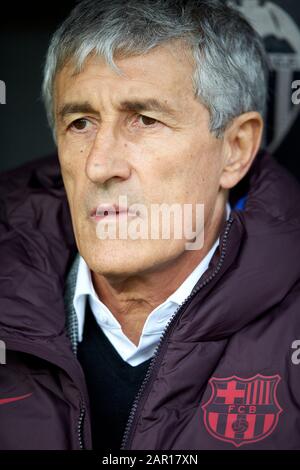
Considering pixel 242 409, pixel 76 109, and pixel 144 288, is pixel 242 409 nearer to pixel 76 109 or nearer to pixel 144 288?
pixel 144 288

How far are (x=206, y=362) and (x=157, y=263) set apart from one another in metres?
0.28

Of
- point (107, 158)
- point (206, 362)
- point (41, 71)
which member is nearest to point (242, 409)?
point (206, 362)

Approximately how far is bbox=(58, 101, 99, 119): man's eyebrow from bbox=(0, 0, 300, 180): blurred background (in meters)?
0.78

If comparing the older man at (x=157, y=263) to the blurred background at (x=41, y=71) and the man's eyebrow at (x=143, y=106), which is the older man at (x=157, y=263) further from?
the blurred background at (x=41, y=71)

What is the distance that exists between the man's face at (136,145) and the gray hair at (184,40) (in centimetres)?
3

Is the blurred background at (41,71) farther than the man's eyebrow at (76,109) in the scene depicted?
Yes

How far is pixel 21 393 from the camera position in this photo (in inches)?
67.0

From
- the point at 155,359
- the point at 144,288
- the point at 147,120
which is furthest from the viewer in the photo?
the point at 144,288

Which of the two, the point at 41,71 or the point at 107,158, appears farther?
the point at 41,71

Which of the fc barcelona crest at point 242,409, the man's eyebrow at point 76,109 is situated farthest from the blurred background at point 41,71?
the fc barcelona crest at point 242,409

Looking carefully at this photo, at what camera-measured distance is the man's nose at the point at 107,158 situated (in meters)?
1.65

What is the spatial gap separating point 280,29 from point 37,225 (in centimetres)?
109

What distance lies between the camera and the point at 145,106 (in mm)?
1699
